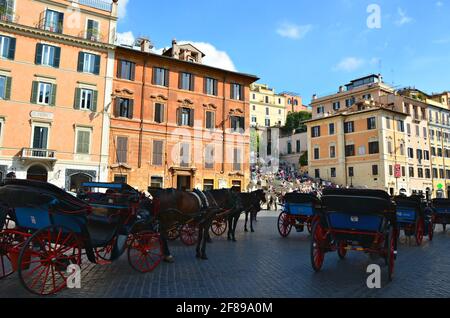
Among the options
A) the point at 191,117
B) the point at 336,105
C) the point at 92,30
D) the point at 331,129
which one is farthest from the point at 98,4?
the point at 336,105

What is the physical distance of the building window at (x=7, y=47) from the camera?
78.4ft

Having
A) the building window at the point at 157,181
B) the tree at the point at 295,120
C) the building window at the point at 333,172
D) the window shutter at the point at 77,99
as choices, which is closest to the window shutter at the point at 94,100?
the window shutter at the point at 77,99

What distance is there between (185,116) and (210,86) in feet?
13.3

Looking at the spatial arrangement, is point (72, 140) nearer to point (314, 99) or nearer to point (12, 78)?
point (12, 78)

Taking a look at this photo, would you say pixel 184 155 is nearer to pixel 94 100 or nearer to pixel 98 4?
pixel 94 100

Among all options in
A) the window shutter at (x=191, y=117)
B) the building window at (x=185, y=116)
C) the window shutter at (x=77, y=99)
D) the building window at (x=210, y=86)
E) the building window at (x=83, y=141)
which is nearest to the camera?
the building window at (x=83, y=141)

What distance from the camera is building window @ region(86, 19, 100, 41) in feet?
89.0

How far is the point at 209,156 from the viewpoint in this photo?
3102 centimetres

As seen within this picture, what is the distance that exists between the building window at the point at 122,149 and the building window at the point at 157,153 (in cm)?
234

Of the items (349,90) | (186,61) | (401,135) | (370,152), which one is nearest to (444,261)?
(186,61)

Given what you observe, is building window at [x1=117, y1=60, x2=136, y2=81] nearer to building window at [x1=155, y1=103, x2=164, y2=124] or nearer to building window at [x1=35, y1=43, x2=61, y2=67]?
building window at [x1=155, y1=103, x2=164, y2=124]

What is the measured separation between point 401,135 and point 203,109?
29.1m

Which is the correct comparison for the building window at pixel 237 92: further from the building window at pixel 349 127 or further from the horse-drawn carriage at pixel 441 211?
the horse-drawn carriage at pixel 441 211

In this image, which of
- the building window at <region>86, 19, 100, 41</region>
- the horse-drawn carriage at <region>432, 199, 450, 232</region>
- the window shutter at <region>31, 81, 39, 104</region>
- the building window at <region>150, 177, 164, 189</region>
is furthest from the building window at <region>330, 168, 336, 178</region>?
the window shutter at <region>31, 81, 39, 104</region>
